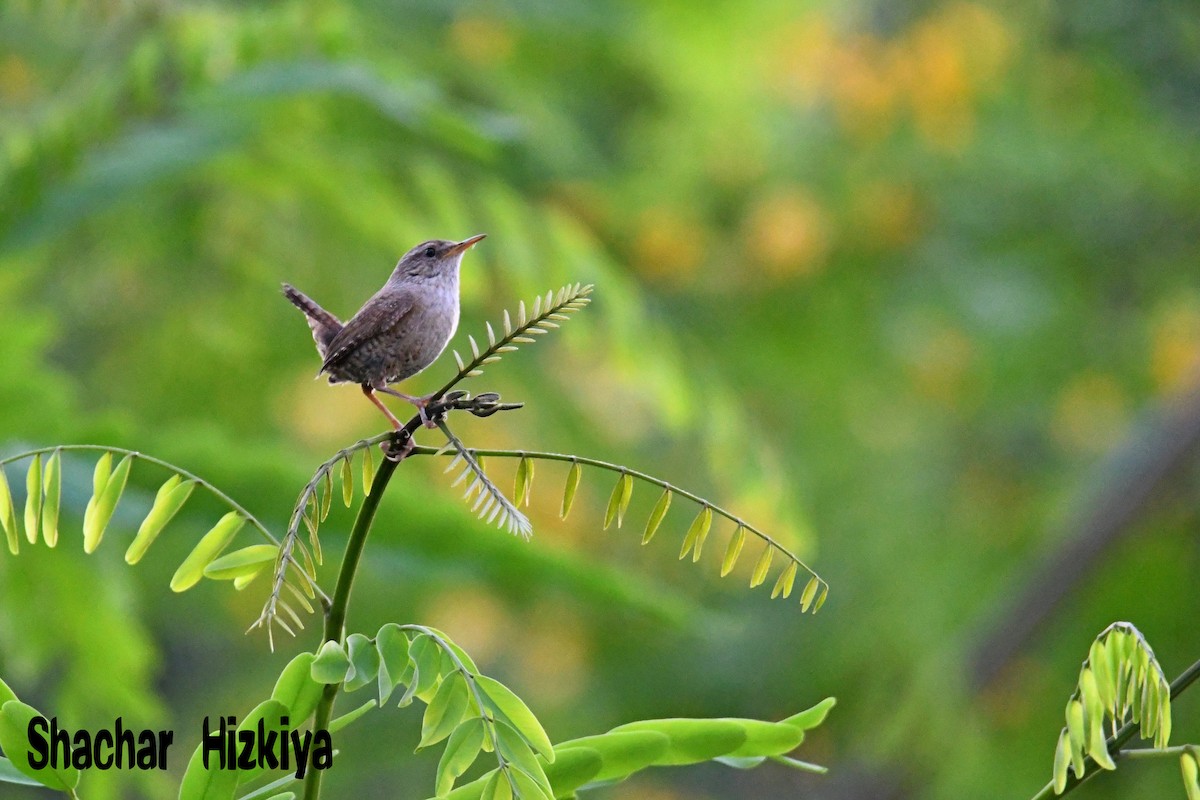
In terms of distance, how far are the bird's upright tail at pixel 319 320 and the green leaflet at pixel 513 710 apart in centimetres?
42

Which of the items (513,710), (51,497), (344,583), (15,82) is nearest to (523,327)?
(344,583)

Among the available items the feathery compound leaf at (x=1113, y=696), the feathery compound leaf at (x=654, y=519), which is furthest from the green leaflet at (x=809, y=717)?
the feathery compound leaf at (x=654, y=519)

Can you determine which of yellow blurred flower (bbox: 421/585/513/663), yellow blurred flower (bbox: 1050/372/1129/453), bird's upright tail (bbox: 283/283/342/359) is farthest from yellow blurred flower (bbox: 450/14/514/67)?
bird's upright tail (bbox: 283/283/342/359)

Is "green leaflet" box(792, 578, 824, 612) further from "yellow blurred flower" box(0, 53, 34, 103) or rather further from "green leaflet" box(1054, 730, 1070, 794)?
"yellow blurred flower" box(0, 53, 34, 103)

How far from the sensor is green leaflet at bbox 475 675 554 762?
50.3 inches

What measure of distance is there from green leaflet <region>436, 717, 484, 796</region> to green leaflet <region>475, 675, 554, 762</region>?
0.08 ft

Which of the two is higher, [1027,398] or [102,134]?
[1027,398]

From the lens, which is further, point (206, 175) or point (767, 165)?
point (767, 165)

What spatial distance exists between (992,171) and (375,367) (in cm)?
571

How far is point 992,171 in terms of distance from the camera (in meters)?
6.57

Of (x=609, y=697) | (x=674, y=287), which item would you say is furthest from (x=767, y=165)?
(x=609, y=697)

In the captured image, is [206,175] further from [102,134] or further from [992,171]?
[992,171]

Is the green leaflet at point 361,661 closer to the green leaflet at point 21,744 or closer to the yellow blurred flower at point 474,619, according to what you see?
the green leaflet at point 21,744

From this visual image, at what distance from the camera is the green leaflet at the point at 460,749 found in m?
1.27
